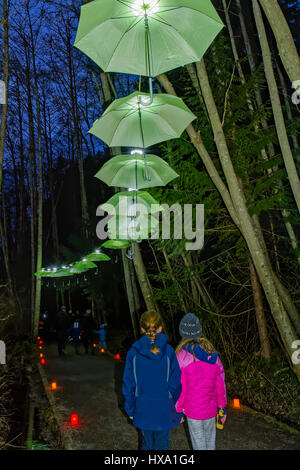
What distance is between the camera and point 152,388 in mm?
3508

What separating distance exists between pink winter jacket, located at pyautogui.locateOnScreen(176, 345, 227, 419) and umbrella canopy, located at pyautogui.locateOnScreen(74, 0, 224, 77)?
10.7 feet

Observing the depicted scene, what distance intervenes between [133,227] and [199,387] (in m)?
5.20

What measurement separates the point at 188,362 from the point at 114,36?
12.0 feet

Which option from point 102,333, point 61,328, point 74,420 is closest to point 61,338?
point 61,328

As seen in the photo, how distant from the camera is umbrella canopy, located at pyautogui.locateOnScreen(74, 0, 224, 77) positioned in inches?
165

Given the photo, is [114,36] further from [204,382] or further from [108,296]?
[108,296]

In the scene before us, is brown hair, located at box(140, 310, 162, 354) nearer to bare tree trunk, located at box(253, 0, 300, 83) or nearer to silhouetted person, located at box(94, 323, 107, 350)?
bare tree trunk, located at box(253, 0, 300, 83)

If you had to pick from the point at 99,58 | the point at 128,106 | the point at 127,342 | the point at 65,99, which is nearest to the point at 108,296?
the point at 127,342

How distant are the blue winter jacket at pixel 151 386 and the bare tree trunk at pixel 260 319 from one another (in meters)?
4.56

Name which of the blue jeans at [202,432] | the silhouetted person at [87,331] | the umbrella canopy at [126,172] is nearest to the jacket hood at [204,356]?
the blue jeans at [202,432]

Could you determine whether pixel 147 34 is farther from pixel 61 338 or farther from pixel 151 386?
pixel 61 338

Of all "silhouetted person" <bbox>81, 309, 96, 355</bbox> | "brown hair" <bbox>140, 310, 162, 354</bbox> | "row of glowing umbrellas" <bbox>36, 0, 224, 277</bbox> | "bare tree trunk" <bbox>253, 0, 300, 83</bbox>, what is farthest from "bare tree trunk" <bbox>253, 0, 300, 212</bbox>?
"silhouetted person" <bbox>81, 309, 96, 355</bbox>

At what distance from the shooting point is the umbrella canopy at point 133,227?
8055mm

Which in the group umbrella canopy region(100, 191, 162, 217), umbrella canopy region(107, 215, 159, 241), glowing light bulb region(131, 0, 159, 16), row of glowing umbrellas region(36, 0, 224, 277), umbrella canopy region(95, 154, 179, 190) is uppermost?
glowing light bulb region(131, 0, 159, 16)
